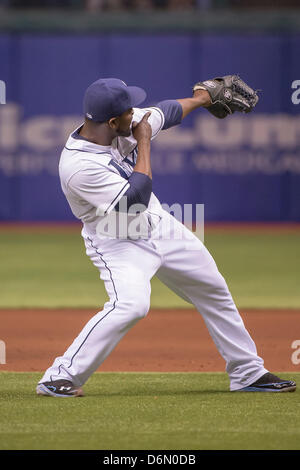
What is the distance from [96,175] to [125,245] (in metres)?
0.44

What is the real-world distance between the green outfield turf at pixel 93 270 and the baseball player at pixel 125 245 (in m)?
3.80

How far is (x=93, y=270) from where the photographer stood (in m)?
12.0

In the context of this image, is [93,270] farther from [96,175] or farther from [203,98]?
[96,175]

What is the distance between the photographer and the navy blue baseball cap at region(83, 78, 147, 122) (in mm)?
5020

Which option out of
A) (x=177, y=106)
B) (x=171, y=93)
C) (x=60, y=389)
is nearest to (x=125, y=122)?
(x=177, y=106)

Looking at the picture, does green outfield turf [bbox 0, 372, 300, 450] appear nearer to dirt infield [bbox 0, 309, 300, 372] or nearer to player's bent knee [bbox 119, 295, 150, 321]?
player's bent knee [bbox 119, 295, 150, 321]

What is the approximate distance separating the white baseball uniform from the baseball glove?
0.40 meters

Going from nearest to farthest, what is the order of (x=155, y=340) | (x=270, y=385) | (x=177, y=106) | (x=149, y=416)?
(x=149, y=416) < (x=270, y=385) < (x=177, y=106) < (x=155, y=340)

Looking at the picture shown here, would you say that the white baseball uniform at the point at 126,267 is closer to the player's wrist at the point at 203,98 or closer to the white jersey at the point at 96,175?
the white jersey at the point at 96,175

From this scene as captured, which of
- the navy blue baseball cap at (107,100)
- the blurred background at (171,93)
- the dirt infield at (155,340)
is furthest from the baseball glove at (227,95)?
the blurred background at (171,93)

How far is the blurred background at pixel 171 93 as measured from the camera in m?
16.7

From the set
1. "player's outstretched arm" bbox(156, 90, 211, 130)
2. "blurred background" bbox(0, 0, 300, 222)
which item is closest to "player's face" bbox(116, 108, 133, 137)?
"player's outstretched arm" bbox(156, 90, 211, 130)
